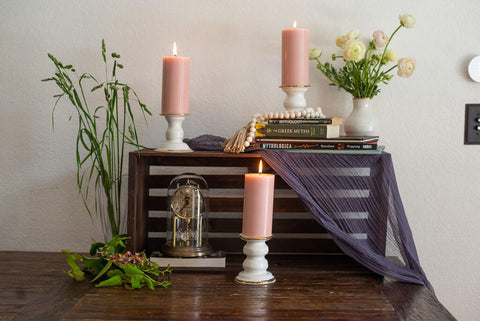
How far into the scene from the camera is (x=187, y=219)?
1.45 metres

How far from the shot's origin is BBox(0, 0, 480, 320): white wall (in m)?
1.62

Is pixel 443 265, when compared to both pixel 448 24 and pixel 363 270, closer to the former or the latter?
pixel 363 270

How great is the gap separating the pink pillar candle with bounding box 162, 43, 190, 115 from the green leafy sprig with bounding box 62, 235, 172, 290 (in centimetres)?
36

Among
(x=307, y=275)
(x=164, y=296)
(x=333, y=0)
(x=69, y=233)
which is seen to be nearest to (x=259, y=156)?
(x=307, y=275)

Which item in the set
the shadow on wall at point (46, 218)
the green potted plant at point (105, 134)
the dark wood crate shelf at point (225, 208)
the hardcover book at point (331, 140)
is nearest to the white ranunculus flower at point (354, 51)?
the hardcover book at point (331, 140)

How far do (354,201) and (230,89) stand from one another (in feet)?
1.66

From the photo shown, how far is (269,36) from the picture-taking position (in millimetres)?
1621

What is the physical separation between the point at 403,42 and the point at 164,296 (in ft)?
3.27

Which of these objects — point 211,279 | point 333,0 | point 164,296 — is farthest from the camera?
point 333,0

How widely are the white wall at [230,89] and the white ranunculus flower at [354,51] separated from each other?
15cm

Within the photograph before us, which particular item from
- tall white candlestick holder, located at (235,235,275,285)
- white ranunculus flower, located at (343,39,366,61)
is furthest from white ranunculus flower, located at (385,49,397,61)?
tall white candlestick holder, located at (235,235,275,285)

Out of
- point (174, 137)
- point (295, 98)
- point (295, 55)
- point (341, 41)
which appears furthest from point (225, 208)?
point (341, 41)

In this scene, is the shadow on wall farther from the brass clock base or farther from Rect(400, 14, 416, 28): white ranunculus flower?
Rect(400, 14, 416, 28): white ranunculus flower

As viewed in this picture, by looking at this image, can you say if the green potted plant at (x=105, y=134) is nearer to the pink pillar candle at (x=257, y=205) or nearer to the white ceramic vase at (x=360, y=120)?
the pink pillar candle at (x=257, y=205)
